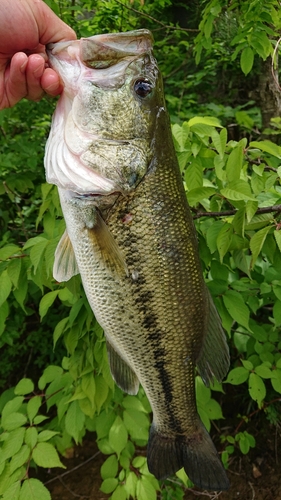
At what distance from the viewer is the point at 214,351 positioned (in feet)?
4.82

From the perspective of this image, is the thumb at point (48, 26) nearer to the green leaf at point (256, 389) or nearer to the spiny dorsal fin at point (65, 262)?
the spiny dorsal fin at point (65, 262)

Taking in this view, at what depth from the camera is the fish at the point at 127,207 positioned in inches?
50.5

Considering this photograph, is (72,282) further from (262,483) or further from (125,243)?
(262,483)

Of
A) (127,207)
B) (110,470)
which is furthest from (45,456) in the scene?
(127,207)

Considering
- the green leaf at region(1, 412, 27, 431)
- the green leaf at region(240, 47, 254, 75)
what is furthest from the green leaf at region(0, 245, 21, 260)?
the green leaf at region(240, 47, 254, 75)

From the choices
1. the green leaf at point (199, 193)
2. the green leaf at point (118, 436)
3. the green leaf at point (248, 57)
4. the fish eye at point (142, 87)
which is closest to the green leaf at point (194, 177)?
the green leaf at point (199, 193)

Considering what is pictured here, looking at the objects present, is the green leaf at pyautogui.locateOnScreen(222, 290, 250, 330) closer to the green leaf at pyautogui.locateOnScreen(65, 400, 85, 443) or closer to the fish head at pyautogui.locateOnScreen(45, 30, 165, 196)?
the fish head at pyautogui.locateOnScreen(45, 30, 165, 196)

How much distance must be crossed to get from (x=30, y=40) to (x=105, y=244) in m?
0.80

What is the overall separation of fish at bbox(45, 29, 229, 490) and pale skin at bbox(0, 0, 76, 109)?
5 centimetres

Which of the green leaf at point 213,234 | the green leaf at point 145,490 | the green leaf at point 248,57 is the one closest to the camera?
the green leaf at point 213,234

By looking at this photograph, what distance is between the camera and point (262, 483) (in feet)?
10.1

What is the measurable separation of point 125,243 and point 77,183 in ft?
0.82

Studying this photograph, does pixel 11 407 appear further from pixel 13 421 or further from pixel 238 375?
pixel 238 375

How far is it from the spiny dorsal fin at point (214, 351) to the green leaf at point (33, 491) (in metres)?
0.83
